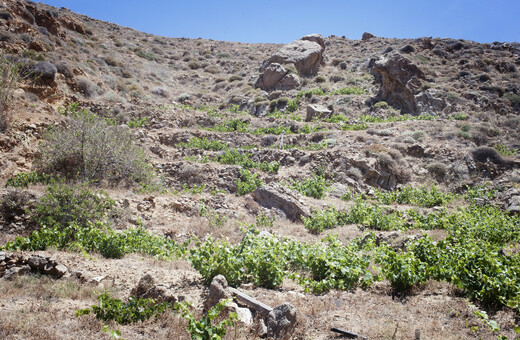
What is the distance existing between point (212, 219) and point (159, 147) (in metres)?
6.40

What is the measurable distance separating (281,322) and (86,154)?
8325 millimetres

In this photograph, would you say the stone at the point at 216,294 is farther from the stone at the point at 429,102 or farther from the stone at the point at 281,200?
the stone at the point at 429,102

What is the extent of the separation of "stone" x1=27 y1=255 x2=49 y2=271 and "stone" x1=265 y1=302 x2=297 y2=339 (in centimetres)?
340

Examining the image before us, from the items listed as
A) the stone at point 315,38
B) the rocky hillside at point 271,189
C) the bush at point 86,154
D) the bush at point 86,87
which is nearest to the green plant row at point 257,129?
the rocky hillside at point 271,189

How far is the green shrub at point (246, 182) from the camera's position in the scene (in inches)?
445

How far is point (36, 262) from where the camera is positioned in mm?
4316

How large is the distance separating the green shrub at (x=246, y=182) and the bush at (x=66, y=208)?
203 inches

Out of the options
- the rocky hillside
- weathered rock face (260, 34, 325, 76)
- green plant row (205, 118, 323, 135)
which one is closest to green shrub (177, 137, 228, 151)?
the rocky hillside

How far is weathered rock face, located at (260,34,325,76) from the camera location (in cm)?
2702

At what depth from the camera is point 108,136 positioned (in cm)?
970

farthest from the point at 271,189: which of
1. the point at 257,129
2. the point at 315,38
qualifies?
the point at 315,38

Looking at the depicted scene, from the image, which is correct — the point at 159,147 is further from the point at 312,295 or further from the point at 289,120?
the point at 312,295

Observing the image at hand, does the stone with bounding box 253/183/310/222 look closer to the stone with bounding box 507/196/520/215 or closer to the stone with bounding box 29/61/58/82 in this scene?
the stone with bounding box 507/196/520/215

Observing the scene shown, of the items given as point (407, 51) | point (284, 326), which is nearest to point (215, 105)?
point (407, 51)
